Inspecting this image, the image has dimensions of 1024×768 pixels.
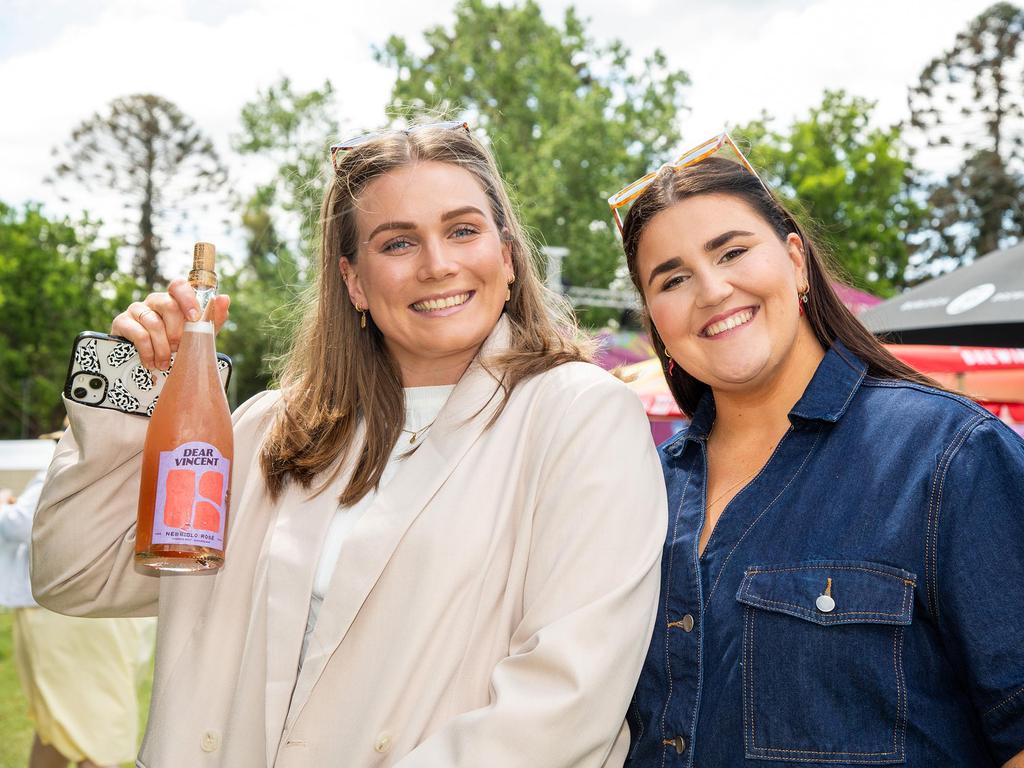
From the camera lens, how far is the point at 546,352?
2186 millimetres

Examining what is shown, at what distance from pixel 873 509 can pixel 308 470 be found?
120cm

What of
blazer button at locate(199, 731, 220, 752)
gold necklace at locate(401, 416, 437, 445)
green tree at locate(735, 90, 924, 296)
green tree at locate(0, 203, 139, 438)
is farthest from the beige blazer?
green tree at locate(0, 203, 139, 438)

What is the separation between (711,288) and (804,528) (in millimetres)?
550

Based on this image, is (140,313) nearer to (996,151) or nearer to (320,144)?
(320,144)

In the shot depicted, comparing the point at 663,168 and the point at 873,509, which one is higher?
the point at 663,168

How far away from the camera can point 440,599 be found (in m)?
1.80

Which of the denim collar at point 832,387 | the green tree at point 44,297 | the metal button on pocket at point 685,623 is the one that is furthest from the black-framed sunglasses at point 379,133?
the green tree at point 44,297

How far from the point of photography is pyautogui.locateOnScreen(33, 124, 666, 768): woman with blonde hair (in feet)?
5.65

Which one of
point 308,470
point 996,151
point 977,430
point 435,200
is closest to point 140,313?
point 308,470

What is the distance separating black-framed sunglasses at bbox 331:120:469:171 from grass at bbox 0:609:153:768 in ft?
13.2

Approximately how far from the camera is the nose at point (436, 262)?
84.2 inches

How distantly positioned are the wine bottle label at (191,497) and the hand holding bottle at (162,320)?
0.32 m

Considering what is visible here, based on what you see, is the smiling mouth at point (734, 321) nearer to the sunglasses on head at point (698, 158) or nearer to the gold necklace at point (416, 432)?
the sunglasses on head at point (698, 158)

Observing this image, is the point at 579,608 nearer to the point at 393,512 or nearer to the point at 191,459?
the point at 393,512
